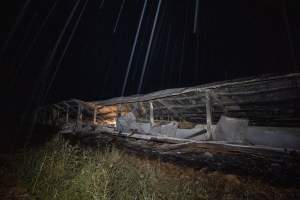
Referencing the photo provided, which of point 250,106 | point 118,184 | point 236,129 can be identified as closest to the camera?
point 118,184

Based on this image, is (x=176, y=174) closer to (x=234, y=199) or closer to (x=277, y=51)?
(x=234, y=199)

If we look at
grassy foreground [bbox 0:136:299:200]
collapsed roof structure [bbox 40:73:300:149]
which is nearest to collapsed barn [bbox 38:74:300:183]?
collapsed roof structure [bbox 40:73:300:149]

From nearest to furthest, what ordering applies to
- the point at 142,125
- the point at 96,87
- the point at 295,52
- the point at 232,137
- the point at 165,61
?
the point at 232,137, the point at 142,125, the point at 295,52, the point at 165,61, the point at 96,87

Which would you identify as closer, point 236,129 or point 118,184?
point 118,184

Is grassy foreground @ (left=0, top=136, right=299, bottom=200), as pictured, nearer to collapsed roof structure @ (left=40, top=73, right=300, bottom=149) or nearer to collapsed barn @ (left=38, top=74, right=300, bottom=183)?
collapsed barn @ (left=38, top=74, right=300, bottom=183)

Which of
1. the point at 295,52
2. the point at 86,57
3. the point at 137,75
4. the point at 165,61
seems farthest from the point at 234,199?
the point at 86,57

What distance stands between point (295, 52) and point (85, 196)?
2195 cm

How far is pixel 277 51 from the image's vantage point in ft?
64.3

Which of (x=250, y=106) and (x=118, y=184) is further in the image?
(x=250, y=106)

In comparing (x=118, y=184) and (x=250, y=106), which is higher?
(x=250, y=106)

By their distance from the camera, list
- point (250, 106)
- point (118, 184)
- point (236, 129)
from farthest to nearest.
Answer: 1. point (250, 106)
2. point (236, 129)
3. point (118, 184)

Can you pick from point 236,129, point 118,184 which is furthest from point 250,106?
point 118,184

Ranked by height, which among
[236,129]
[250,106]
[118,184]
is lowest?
[118,184]

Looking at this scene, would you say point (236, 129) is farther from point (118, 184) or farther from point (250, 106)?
point (118, 184)
